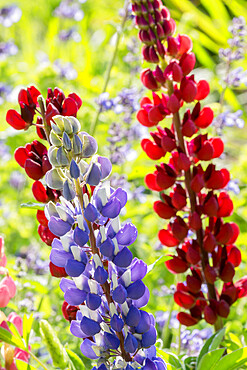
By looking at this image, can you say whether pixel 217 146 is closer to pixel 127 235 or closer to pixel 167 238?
pixel 167 238

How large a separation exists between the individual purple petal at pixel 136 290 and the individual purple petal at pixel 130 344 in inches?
1.4

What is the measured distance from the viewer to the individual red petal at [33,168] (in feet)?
2.01

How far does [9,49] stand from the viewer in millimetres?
1882

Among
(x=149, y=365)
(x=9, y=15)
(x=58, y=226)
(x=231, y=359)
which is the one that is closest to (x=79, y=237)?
(x=58, y=226)

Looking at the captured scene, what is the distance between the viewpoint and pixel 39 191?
630 millimetres

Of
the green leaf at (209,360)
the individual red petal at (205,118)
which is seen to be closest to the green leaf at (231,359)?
the green leaf at (209,360)

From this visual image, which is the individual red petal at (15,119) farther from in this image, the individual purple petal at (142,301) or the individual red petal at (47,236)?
the individual purple petal at (142,301)

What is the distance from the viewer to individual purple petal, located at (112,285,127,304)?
1.51 feet

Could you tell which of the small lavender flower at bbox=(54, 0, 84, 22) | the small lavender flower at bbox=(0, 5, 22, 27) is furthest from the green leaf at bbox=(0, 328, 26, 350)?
the small lavender flower at bbox=(54, 0, 84, 22)

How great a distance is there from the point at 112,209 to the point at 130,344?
0.12 meters

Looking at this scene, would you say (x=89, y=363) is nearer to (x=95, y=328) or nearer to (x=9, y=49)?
(x=95, y=328)

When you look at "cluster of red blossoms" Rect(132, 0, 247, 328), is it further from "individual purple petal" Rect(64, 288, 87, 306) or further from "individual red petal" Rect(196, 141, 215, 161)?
"individual purple petal" Rect(64, 288, 87, 306)

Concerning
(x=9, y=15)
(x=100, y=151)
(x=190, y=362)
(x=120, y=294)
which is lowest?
(x=190, y=362)

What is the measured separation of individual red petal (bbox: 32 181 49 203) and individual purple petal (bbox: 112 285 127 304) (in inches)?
8.0
